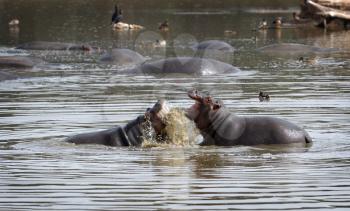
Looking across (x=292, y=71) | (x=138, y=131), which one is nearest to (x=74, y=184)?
(x=138, y=131)

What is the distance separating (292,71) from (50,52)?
7731 mm

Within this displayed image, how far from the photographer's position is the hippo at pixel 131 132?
10.1 metres

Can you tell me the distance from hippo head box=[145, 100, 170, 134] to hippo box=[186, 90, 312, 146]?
0.31m

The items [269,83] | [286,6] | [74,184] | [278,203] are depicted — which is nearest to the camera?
[278,203]

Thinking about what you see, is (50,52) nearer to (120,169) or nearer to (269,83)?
(269,83)

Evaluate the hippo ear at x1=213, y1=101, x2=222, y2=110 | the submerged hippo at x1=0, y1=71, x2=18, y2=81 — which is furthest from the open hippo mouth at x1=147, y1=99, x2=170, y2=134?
the submerged hippo at x1=0, y1=71, x2=18, y2=81

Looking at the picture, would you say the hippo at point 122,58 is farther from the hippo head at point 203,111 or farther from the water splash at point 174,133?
the hippo head at point 203,111

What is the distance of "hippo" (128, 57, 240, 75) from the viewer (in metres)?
18.1

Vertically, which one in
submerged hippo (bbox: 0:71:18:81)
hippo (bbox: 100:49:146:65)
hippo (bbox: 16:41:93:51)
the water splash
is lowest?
hippo (bbox: 16:41:93:51)

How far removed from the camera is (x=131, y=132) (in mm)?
10305

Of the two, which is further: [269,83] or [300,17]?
[300,17]

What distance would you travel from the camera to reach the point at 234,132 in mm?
10438

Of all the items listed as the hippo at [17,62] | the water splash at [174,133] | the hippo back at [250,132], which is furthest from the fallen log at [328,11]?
the water splash at [174,133]

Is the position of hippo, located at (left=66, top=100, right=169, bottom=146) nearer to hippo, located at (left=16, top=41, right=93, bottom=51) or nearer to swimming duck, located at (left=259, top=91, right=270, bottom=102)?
swimming duck, located at (left=259, top=91, right=270, bottom=102)
